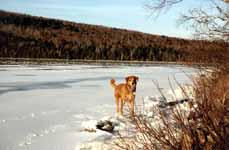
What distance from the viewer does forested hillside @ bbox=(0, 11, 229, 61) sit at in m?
61.8

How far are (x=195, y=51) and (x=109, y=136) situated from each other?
5.67 m

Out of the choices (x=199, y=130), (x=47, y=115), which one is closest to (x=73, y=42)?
(x=47, y=115)

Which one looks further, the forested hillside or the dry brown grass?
the forested hillside

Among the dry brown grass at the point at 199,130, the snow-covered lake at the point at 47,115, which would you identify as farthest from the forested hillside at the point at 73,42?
the dry brown grass at the point at 199,130

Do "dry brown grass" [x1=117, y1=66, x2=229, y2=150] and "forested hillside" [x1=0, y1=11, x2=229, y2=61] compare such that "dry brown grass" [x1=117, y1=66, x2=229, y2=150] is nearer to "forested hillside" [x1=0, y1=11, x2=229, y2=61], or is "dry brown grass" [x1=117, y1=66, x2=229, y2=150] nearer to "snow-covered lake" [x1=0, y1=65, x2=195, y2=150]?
"snow-covered lake" [x1=0, y1=65, x2=195, y2=150]

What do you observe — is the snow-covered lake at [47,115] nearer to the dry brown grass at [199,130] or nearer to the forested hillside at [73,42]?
the dry brown grass at [199,130]

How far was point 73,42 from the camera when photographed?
69812mm

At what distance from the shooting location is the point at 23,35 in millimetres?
68938

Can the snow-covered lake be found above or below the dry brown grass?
below

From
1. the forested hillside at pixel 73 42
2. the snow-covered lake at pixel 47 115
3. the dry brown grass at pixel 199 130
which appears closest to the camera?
the dry brown grass at pixel 199 130

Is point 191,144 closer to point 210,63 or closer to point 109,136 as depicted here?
point 109,136

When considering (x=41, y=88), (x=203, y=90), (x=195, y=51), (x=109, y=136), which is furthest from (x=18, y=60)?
(x=203, y=90)

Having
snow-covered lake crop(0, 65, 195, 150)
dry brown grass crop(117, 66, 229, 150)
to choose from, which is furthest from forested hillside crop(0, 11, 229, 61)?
dry brown grass crop(117, 66, 229, 150)

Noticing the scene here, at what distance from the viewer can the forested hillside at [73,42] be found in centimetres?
6184
